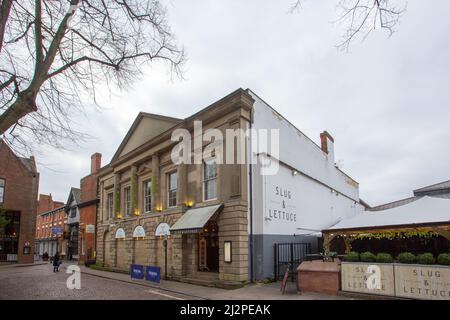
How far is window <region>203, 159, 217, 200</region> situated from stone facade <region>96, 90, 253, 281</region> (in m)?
0.19

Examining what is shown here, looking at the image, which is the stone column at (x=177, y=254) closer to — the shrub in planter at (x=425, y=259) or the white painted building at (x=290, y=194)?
the white painted building at (x=290, y=194)

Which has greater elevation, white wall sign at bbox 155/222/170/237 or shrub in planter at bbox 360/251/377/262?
white wall sign at bbox 155/222/170/237

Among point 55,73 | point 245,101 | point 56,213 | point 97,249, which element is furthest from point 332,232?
point 56,213

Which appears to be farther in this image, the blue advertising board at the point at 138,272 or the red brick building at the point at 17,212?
the red brick building at the point at 17,212

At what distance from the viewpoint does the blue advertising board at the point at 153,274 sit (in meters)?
16.3

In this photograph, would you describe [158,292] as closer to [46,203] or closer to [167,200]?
[167,200]

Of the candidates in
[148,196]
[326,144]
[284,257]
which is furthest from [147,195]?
[326,144]

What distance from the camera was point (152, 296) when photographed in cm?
1315

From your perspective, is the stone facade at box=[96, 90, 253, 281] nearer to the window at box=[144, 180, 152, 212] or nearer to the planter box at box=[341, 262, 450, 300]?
the window at box=[144, 180, 152, 212]

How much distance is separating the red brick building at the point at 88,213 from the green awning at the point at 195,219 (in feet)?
59.8

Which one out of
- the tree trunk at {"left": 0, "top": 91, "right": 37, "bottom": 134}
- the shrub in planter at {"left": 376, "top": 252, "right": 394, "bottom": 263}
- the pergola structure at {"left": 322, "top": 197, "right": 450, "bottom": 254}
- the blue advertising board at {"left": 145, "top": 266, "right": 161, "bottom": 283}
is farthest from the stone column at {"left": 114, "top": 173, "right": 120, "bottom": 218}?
the shrub in planter at {"left": 376, "top": 252, "right": 394, "bottom": 263}

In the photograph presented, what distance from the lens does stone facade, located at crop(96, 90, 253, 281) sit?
619 inches

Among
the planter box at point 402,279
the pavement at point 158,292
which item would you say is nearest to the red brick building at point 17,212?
the pavement at point 158,292

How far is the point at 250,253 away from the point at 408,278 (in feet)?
21.5
